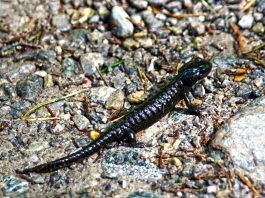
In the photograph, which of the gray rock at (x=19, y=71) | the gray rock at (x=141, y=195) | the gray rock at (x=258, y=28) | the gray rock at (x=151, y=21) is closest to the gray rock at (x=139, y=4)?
the gray rock at (x=151, y=21)

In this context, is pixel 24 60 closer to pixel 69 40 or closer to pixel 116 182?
pixel 69 40

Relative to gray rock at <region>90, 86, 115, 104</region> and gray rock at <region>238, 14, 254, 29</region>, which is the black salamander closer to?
gray rock at <region>90, 86, 115, 104</region>

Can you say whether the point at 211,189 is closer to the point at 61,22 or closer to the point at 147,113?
the point at 147,113

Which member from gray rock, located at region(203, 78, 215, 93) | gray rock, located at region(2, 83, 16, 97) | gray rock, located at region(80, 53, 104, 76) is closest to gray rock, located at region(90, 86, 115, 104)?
gray rock, located at region(80, 53, 104, 76)

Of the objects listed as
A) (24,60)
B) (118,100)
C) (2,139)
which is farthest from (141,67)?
(2,139)

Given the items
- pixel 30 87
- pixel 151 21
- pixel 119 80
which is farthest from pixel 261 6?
pixel 30 87

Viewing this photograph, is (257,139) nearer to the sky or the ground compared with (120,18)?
nearer to the ground
